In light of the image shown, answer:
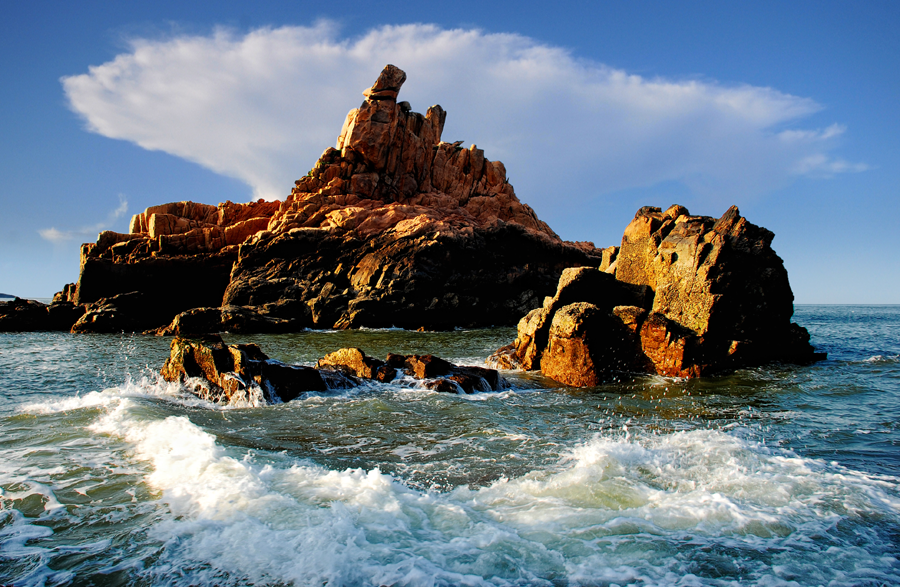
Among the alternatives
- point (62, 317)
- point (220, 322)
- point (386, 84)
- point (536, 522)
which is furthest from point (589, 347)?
point (386, 84)

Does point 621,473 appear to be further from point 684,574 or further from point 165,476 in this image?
point 165,476

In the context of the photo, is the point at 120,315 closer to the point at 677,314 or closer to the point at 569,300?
the point at 569,300

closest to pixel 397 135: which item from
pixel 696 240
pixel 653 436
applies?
pixel 696 240

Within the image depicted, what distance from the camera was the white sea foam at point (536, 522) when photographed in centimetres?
396

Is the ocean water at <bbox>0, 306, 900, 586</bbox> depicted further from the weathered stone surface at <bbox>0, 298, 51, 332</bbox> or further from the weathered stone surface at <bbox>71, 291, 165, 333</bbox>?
the weathered stone surface at <bbox>0, 298, 51, 332</bbox>

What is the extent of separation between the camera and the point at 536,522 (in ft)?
15.9

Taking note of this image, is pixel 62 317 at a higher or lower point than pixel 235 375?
higher

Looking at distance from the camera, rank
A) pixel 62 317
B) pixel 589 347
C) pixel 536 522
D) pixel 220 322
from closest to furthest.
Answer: pixel 536 522 → pixel 589 347 → pixel 220 322 → pixel 62 317

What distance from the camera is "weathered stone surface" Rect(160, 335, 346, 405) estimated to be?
1065 cm

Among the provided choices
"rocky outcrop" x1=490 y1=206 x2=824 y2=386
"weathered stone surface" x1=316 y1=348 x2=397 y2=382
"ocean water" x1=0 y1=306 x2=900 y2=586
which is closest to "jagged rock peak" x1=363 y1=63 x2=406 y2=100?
"rocky outcrop" x1=490 y1=206 x2=824 y2=386

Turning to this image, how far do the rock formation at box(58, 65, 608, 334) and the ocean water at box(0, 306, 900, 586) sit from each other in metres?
23.5

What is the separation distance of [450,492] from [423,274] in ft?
98.2

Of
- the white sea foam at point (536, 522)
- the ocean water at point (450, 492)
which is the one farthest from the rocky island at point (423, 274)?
the white sea foam at point (536, 522)

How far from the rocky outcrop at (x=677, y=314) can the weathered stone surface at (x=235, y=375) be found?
240 inches
